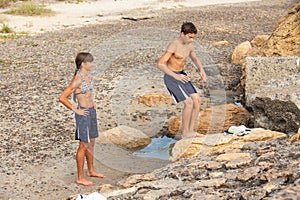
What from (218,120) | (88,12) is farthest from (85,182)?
(88,12)

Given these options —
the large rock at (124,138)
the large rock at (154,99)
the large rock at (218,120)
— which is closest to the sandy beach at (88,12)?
the large rock at (154,99)

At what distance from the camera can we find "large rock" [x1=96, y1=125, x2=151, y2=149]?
811 cm

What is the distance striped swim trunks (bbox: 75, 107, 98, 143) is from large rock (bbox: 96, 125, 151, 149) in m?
1.55

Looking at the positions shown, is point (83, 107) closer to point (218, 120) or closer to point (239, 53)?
point (218, 120)

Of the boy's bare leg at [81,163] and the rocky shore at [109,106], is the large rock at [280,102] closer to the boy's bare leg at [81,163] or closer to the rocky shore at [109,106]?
the rocky shore at [109,106]

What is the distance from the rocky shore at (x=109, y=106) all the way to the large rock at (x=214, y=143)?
313 millimetres

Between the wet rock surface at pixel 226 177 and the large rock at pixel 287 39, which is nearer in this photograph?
the wet rock surface at pixel 226 177

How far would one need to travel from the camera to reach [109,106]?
9906mm

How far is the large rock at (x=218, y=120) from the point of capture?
27.3 ft

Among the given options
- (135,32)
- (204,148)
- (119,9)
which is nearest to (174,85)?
(204,148)

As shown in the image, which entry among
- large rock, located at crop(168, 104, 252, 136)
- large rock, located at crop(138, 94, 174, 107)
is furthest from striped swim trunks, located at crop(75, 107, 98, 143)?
large rock, located at crop(138, 94, 174, 107)

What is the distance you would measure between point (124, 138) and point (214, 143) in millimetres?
1760

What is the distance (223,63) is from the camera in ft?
43.7

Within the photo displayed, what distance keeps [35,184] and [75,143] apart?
1.49 metres
